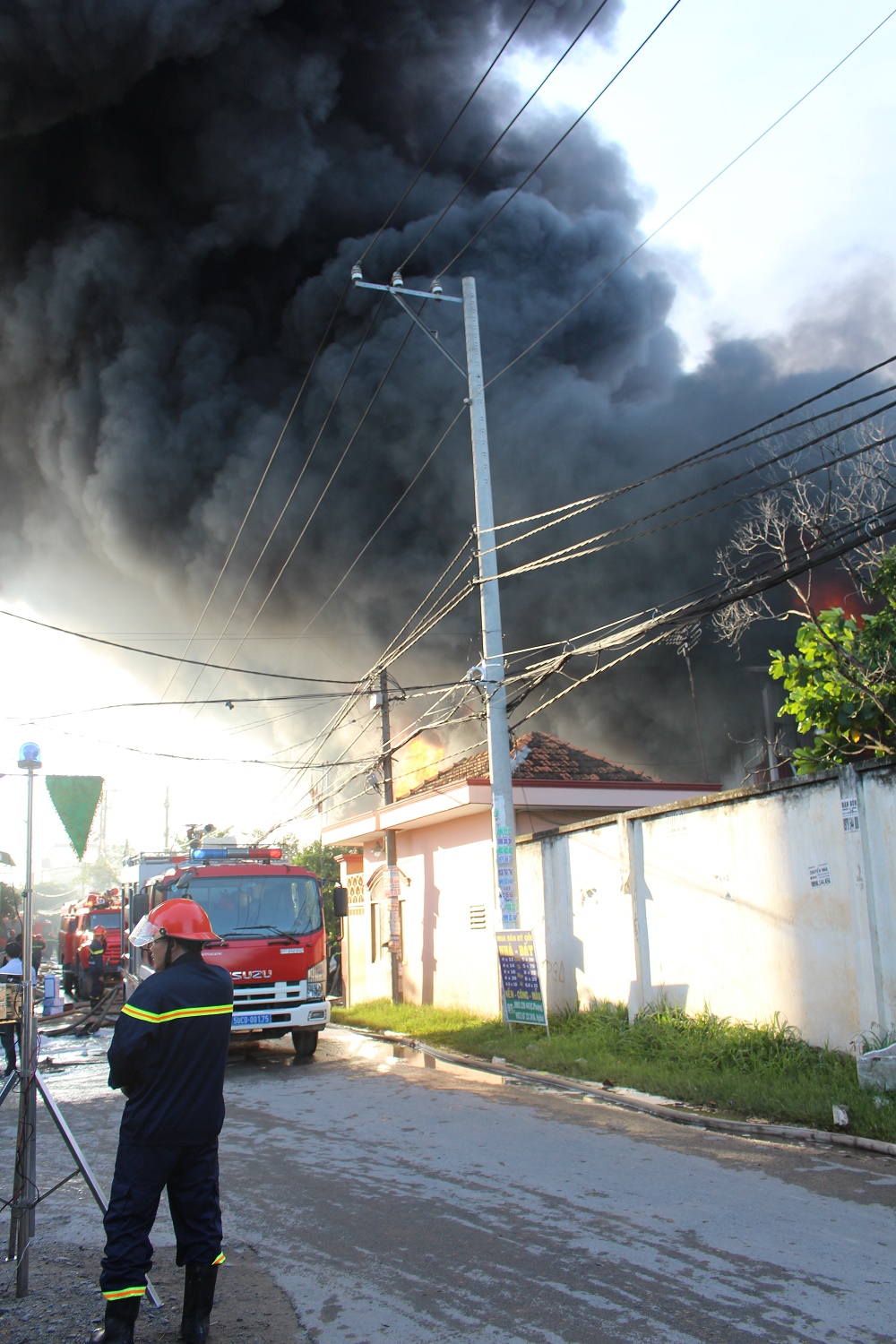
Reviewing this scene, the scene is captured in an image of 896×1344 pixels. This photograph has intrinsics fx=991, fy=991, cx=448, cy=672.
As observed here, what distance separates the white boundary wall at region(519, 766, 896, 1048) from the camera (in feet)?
24.5

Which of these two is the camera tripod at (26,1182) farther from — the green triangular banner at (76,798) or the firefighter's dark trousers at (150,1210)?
the green triangular banner at (76,798)

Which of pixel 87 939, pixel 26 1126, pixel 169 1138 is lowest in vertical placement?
pixel 87 939

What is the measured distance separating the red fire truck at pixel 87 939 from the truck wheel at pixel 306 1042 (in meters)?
8.84

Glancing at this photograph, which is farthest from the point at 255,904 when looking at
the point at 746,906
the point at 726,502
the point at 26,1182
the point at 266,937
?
the point at 26,1182

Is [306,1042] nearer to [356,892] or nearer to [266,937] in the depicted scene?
[266,937]

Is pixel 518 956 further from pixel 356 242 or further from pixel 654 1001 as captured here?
pixel 356 242

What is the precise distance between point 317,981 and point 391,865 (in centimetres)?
601

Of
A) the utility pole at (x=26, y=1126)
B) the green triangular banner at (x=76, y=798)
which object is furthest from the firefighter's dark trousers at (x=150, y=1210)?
the green triangular banner at (x=76, y=798)

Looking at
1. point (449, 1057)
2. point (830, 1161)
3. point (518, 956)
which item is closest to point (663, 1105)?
point (830, 1161)

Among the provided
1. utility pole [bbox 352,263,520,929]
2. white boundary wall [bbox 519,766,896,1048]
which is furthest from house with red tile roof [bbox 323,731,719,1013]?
white boundary wall [bbox 519,766,896,1048]

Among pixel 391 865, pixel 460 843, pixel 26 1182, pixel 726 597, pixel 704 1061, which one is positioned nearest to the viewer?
pixel 26 1182

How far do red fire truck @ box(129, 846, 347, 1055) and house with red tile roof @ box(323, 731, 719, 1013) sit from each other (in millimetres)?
3078

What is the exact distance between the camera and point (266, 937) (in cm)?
1108

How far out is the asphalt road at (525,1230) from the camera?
11.2 ft
